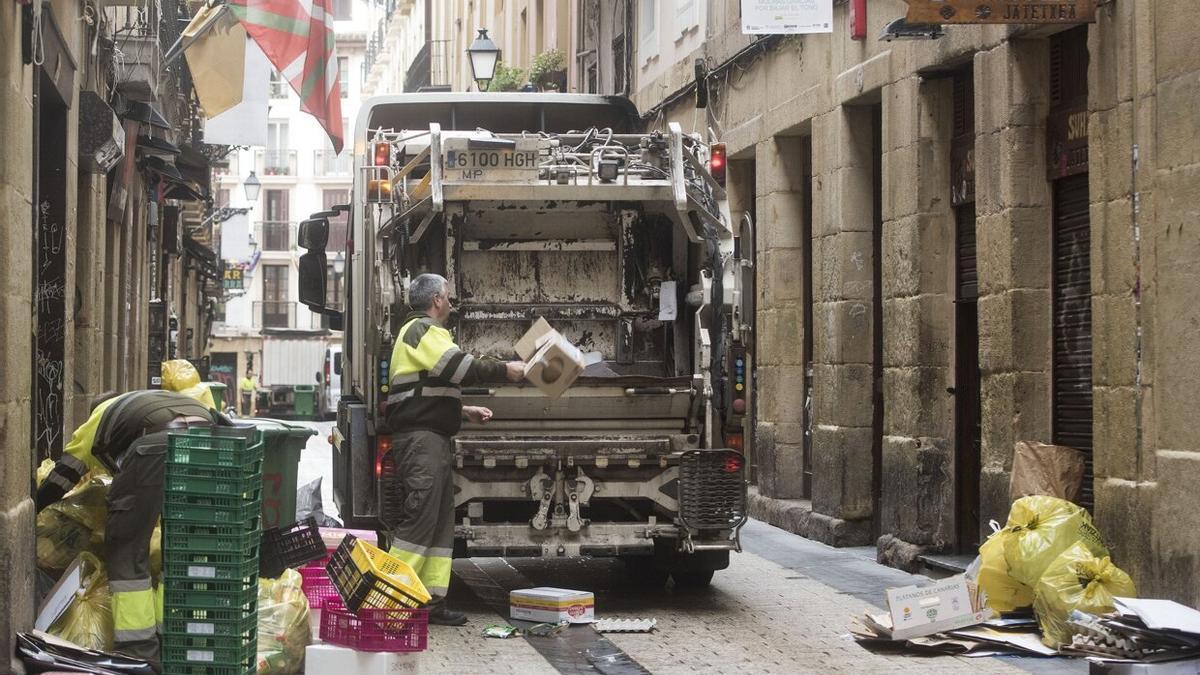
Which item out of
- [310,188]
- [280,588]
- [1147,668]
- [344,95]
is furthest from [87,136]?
[344,95]

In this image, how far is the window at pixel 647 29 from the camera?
20873mm

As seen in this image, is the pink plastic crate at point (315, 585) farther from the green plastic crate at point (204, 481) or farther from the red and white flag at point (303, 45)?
the red and white flag at point (303, 45)

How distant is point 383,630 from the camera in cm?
689

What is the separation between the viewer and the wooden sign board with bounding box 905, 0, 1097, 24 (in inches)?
370

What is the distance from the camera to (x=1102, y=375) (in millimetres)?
9625

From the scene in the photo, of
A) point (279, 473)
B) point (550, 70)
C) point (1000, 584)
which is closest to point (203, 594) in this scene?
point (279, 473)

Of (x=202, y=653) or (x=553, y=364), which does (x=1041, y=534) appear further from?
(x=202, y=653)

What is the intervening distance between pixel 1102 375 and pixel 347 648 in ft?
15.0

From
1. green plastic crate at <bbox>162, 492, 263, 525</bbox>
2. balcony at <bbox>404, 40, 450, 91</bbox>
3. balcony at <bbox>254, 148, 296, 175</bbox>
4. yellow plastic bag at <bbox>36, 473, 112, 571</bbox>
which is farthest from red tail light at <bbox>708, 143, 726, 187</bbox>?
balcony at <bbox>254, 148, 296, 175</bbox>

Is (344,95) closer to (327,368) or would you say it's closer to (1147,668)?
(327,368)

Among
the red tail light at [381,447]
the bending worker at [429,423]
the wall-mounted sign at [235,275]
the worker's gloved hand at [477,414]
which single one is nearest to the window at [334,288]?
the red tail light at [381,447]

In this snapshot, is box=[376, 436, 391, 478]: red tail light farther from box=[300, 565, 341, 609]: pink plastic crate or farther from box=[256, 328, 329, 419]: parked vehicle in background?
box=[256, 328, 329, 419]: parked vehicle in background

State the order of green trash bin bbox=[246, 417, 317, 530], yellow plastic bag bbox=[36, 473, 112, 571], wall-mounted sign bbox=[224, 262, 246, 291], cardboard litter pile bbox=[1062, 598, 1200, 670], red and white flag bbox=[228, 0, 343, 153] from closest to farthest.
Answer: cardboard litter pile bbox=[1062, 598, 1200, 670]
yellow plastic bag bbox=[36, 473, 112, 571]
green trash bin bbox=[246, 417, 317, 530]
red and white flag bbox=[228, 0, 343, 153]
wall-mounted sign bbox=[224, 262, 246, 291]

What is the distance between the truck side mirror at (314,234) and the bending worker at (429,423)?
3176mm
